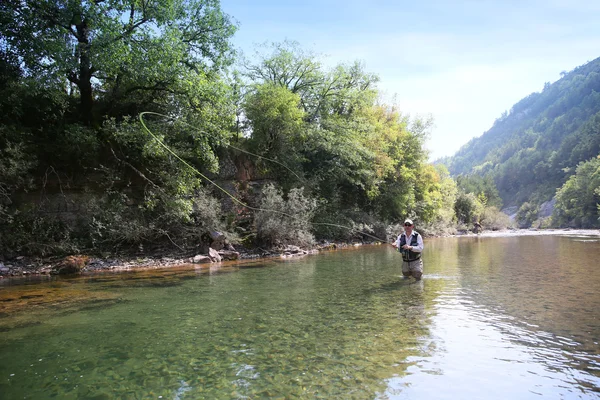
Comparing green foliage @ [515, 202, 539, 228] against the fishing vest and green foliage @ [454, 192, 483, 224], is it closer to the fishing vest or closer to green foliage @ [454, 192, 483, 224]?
green foliage @ [454, 192, 483, 224]

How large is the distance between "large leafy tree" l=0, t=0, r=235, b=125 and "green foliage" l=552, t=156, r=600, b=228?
71.4m

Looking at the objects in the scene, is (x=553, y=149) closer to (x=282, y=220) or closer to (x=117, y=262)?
(x=282, y=220)

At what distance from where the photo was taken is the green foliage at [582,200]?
74.2 meters

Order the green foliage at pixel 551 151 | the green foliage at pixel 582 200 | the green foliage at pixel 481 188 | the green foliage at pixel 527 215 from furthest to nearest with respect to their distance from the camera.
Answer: the green foliage at pixel 551 151 < the green foliage at pixel 527 215 < the green foliage at pixel 481 188 < the green foliage at pixel 582 200

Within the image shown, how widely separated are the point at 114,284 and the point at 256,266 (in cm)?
591

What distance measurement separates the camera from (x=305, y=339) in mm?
6949

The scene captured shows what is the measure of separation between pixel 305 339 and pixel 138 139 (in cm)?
1470

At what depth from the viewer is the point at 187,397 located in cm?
484

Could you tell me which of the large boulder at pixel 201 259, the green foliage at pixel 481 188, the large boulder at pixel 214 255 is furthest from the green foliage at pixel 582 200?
the large boulder at pixel 201 259

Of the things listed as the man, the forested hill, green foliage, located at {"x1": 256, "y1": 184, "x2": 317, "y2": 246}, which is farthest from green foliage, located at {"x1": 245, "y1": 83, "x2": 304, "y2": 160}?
the forested hill

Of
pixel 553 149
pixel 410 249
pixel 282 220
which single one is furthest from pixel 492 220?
pixel 553 149

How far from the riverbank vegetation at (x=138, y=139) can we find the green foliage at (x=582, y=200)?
213 feet

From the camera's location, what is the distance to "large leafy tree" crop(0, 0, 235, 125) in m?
16.5

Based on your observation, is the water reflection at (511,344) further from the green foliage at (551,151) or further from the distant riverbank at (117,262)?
the green foliage at (551,151)
